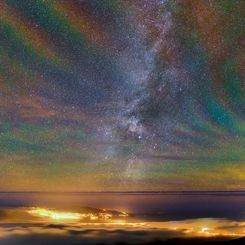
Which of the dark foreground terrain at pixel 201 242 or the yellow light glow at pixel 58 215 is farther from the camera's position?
the yellow light glow at pixel 58 215

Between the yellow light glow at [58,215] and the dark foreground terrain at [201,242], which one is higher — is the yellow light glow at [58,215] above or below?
above

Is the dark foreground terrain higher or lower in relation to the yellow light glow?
lower

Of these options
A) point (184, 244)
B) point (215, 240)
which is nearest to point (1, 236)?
point (184, 244)

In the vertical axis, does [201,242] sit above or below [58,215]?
below

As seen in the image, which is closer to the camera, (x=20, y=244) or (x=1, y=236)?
(x=20, y=244)

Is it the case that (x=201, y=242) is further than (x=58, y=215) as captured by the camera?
No

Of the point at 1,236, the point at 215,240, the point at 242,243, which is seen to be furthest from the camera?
the point at 1,236

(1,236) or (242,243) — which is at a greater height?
(1,236)

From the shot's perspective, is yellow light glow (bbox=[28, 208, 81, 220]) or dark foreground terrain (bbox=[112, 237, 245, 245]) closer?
dark foreground terrain (bbox=[112, 237, 245, 245])

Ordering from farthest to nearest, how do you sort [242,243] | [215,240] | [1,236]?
[1,236] → [215,240] → [242,243]

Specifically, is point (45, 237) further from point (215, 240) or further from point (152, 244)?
point (215, 240)

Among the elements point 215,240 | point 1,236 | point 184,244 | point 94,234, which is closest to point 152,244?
point 184,244
